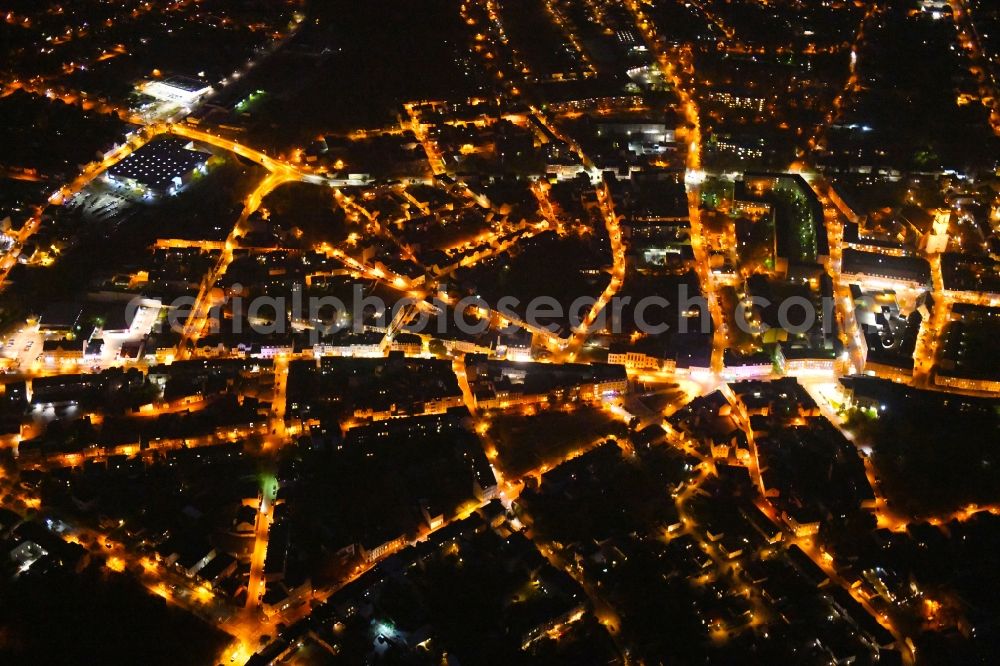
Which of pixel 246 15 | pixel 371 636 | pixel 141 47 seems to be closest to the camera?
pixel 371 636

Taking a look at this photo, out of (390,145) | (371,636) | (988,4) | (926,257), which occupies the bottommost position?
(371,636)

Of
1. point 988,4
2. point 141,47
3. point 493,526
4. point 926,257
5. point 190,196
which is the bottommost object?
point 493,526

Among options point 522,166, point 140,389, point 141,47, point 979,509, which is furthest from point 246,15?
point 979,509

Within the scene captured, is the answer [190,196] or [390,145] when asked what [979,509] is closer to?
[390,145]

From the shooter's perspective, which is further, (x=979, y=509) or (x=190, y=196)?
(x=190, y=196)

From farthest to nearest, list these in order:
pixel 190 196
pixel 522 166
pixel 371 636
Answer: pixel 522 166
pixel 190 196
pixel 371 636

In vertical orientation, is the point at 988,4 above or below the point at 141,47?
above

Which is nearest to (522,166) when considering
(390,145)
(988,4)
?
(390,145)

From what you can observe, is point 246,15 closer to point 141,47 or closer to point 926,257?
point 141,47

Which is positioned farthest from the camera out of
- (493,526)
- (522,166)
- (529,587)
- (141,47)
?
(141,47)
